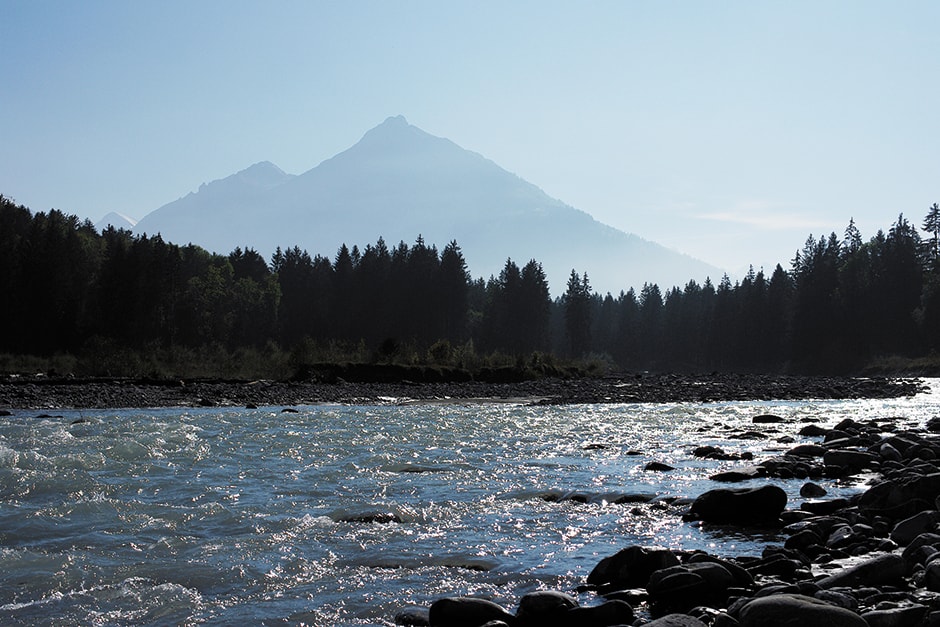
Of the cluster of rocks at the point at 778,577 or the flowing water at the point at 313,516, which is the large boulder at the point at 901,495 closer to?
the cluster of rocks at the point at 778,577

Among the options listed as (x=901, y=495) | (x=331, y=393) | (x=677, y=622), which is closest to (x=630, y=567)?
(x=677, y=622)

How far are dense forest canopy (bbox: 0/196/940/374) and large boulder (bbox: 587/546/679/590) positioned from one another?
6059cm

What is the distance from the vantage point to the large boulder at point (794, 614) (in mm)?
4691

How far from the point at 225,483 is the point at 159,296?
70.5 metres

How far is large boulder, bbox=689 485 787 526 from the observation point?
29.6 ft

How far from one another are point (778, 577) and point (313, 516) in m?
5.60

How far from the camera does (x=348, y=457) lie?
14.8m

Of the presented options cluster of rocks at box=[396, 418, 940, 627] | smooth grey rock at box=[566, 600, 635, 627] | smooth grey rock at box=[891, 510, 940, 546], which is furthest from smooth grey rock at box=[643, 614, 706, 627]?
smooth grey rock at box=[891, 510, 940, 546]

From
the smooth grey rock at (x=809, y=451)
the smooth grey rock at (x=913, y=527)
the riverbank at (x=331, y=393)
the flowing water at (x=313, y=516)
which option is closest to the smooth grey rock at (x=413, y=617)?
the flowing water at (x=313, y=516)

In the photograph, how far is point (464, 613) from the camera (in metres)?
5.65

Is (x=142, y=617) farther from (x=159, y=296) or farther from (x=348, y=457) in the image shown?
(x=159, y=296)

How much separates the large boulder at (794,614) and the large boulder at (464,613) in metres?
1.77

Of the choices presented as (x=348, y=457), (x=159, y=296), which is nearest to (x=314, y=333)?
(x=159, y=296)

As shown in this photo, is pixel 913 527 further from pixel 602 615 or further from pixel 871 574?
pixel 602 615
